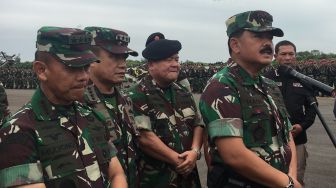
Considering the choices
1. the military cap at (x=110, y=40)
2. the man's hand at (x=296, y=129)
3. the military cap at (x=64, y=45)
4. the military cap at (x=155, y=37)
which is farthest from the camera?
the man's hand at (x=296, y=129)

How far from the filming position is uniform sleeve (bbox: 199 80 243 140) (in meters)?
2.65

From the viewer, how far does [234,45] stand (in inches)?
117

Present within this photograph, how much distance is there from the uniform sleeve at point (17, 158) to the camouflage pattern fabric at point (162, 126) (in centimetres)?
167

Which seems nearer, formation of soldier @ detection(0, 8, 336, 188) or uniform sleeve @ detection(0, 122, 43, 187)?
uniform sleeve @ detection(0, 122, 43, 187)

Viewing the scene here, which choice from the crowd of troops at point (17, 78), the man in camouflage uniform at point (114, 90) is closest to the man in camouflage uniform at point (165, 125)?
the man in camouflage uniform at point (114, 90)

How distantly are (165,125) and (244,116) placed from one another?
3.71ft

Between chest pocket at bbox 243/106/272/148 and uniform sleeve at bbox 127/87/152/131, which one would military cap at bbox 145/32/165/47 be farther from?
chest pocket at bbox 243/106/272/148

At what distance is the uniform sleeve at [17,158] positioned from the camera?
6.62 ft

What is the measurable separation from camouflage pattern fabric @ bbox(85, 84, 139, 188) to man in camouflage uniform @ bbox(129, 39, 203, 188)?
32 cm

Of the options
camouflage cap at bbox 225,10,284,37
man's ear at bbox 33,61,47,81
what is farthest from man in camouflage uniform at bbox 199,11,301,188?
man's ear at bbox 33,61,47,81

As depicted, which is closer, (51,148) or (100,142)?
(51,148)

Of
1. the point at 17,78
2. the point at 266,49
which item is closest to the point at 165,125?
the point at 266,49

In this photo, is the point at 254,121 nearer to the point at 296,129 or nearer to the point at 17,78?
the point at 296,129

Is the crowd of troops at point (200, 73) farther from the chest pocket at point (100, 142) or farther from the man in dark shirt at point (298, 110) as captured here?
the chest pocket at point (100, 142)
